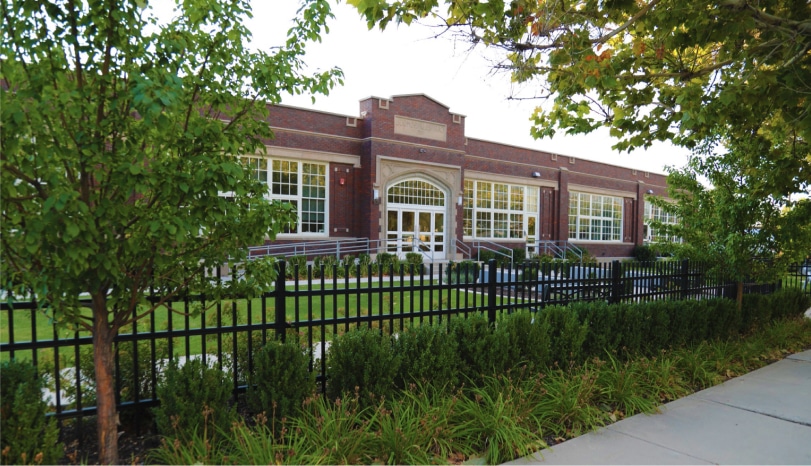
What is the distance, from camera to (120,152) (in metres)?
2.80

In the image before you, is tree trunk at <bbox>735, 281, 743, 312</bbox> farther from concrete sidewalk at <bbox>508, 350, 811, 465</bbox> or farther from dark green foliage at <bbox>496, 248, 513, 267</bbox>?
dark green foliage at <bbox>496, 248, 513, 267</bbox>

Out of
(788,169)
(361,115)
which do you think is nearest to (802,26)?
(788,169)

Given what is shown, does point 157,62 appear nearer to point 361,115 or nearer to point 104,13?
point 104,13

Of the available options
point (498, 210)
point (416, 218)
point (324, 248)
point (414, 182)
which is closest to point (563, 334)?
point (324, 248)

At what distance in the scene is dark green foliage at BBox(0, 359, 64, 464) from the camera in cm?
299

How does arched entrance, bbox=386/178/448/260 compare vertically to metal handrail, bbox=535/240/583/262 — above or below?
above

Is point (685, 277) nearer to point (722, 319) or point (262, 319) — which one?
point (722, 319)

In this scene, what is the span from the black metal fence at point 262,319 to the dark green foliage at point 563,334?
1.83 feet

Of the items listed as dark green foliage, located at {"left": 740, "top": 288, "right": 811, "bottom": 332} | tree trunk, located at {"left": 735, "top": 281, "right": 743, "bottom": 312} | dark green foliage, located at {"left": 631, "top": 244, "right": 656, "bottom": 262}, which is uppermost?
tree trunk, located at {"left": 735, "top": 281, "right": 743, "bottom": 312}

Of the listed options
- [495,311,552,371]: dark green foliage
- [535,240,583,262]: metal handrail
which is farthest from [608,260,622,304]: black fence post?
[535,240,583,262]: metal handrail

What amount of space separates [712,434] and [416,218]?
59.7ft

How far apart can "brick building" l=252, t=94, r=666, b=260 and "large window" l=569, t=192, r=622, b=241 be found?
6.4 inches

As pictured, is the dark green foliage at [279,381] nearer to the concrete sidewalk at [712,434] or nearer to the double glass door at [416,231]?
the concrete sidewalk at [712,434]

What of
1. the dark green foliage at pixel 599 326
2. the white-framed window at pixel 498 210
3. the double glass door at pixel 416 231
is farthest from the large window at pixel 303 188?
the dark green foliage at pixel 599 326
